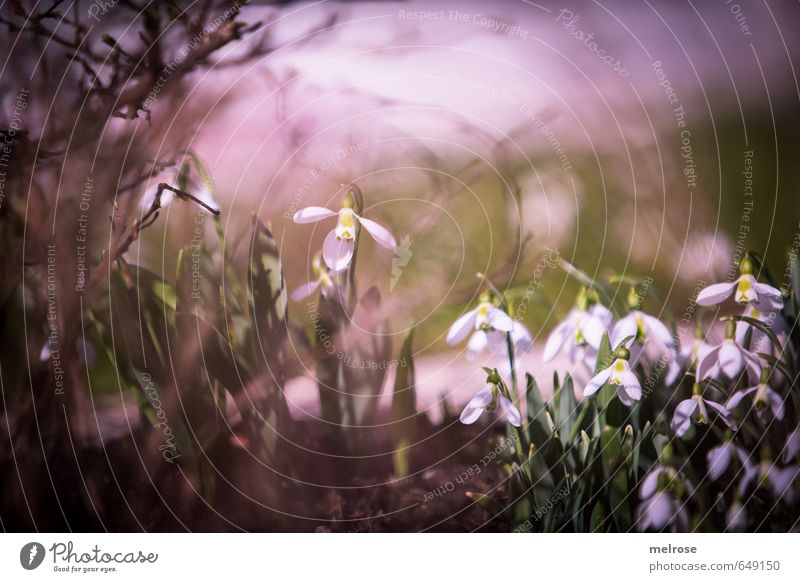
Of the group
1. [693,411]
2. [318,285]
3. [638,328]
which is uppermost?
[318,285]

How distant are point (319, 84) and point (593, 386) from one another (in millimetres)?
526

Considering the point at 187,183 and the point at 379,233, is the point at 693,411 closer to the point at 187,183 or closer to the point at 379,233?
the point at 379,233

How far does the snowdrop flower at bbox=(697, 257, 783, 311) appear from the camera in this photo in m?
0.87

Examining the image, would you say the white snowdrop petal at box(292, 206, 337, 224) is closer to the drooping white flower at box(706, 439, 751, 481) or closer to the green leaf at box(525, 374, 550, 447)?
the green leaf at box(525, 374, 550, 447)

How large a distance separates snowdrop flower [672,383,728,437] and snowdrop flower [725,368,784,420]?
20 mm

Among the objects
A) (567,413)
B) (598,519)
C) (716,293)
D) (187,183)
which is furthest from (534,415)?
(187,183)

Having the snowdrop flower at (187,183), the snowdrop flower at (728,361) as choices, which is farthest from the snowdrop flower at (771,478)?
the snowdrop flower at (187,183)

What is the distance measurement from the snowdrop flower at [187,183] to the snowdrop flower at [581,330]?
0.47 m

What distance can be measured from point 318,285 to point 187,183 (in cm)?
22

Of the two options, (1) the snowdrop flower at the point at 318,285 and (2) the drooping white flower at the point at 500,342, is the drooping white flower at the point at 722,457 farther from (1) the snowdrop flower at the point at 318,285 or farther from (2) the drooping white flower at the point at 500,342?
(1) the snowdrop flower at the point at 318,285

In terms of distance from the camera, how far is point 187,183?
34.4 inches
